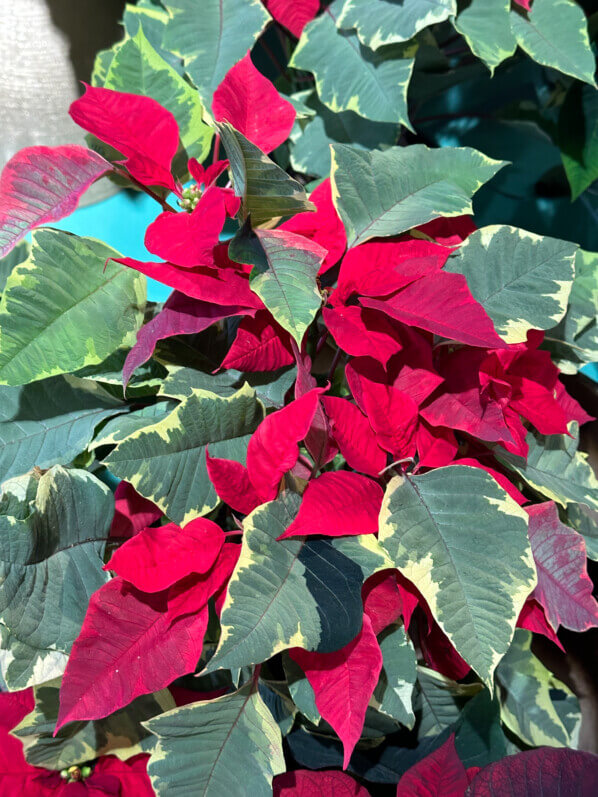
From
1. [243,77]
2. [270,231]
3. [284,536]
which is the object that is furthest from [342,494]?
[243,77]

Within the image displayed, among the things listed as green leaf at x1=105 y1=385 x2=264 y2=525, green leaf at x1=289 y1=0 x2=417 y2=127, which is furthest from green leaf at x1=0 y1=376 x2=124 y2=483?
green leaf at x1=289 y1=0 x2=417 y2=127

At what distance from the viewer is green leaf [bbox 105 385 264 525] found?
1.37 ft

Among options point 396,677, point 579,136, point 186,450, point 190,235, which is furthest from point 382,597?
point 579,136

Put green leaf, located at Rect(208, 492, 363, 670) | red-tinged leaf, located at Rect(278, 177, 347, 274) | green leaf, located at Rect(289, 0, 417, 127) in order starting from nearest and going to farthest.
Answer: green leaf, located at Rect(208, 492, 363, 670), red-tinged leaf, located at Rect(278, 177, 347, 274), green leaf, located at Rect(289, 0, 417, 127)

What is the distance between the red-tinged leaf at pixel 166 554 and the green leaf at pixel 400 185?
0.71 feet

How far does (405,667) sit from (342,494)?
5.2 inches

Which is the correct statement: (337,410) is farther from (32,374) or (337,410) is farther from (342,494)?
(32,374)

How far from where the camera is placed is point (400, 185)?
50cm

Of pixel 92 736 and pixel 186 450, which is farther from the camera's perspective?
pixel 92 736

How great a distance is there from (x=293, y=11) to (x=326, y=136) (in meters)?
0.11

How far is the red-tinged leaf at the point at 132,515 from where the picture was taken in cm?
49

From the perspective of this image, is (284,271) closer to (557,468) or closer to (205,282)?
(205,282)

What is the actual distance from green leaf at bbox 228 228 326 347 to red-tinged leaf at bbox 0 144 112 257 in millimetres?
127

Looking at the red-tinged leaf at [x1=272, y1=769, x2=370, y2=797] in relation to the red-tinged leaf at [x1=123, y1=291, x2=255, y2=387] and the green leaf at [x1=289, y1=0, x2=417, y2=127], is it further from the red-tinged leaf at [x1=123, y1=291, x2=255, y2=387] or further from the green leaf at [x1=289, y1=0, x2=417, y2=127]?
the green leaf at [x1=289, y1=0, x2=417, y2=127]
